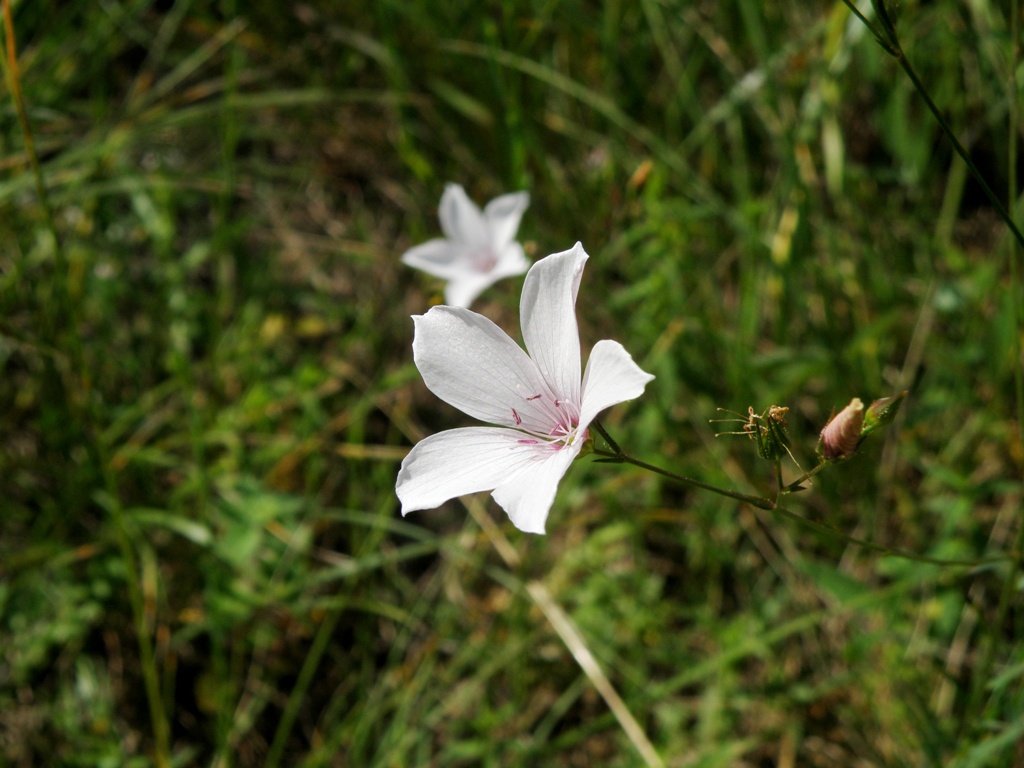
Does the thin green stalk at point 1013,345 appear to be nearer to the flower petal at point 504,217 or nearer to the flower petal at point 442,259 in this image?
the flower petal at point 504,217

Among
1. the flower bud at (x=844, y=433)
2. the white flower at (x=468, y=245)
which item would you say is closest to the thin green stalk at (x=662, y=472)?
the flower bud at (x=844, y=433)

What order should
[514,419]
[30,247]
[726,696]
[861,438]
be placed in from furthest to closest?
[30,247] → [726,696] → [514,419] → [861,438]

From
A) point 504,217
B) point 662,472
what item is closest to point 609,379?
point 662,472

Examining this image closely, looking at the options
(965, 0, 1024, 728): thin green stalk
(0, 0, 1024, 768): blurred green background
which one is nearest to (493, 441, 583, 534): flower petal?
(965, 0, 1024, 728): thin green stalk

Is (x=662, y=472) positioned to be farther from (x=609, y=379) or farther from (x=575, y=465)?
(x=575, y=465)

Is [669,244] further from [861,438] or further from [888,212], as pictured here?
[861,438]

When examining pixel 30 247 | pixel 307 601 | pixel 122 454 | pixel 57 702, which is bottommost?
pixel 57 702

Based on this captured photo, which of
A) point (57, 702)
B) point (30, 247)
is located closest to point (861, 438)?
point (57, 702)
